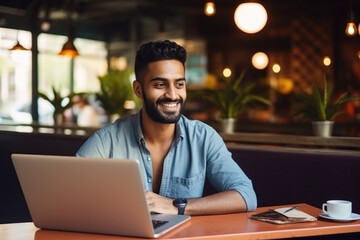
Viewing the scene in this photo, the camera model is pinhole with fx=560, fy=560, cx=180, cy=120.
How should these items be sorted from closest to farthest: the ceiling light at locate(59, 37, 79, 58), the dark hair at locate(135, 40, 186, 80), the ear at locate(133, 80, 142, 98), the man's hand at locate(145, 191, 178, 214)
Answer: the man's hand at locate(145, 191, 178, 214) → the dark hair at locate(135, 40, 186, 80) → the ear at locate(133, 80, 142, 98) → the ceiling light at locate(59, 37, 79, 58)

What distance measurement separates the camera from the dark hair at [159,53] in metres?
2.55

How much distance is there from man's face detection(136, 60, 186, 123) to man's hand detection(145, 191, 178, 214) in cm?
44

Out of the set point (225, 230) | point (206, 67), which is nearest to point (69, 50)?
point (225, 230)

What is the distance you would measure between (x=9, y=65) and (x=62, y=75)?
1.80 metres

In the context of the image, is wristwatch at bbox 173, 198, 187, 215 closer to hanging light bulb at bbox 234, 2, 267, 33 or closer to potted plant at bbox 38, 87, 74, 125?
hanging light bulb at bbox 234, 2, 267, 33

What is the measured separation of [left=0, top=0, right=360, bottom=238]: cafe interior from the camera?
12.3ft

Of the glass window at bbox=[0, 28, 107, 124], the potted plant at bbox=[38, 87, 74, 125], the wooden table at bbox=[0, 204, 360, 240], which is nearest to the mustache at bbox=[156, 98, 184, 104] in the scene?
the wooden table at bbox=[0, 204, 360, 240]

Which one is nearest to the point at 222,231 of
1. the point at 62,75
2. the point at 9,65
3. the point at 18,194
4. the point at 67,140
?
the point at 67,140

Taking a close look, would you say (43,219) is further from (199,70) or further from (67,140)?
(199,70)

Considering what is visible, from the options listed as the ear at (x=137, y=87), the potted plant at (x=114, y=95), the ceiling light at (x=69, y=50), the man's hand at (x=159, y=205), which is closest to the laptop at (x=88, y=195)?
the man's hand at (x=159, y=205)

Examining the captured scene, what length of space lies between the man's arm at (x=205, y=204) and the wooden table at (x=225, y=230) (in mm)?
67

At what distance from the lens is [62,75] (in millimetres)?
13859

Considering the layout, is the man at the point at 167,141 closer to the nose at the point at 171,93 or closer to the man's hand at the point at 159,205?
the nose at the point at 171,93

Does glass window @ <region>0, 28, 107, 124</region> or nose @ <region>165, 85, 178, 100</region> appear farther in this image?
glass window @ <region>0, 28, 107, 124</region>
